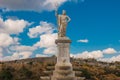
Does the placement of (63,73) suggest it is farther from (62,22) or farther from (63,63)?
(62,22)

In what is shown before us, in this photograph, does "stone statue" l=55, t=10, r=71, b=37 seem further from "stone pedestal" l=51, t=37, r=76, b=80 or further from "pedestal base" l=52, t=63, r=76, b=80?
"pedestal base" l=52, t=63, r=76, b=80

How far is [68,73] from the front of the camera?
98.5ft

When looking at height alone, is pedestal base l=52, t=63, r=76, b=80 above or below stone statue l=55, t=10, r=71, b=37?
below

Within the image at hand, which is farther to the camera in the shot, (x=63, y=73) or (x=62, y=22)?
(x=62, y=22)

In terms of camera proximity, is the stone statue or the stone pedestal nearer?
the stone pedestal

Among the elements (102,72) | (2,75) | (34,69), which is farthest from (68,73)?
(102,72)

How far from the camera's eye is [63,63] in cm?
3059

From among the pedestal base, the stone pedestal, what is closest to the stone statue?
the stone pedestal

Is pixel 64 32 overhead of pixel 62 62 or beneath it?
overhead

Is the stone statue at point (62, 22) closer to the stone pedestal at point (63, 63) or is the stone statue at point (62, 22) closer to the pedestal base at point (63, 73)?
the stone pedestal at point (63, 63)

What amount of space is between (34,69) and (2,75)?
7246mm

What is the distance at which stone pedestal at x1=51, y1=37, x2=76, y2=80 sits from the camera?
2988 cm

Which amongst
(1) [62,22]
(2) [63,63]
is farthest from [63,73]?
(1) [62,22]

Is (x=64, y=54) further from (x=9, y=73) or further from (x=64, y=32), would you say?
(x=9, y=73)
